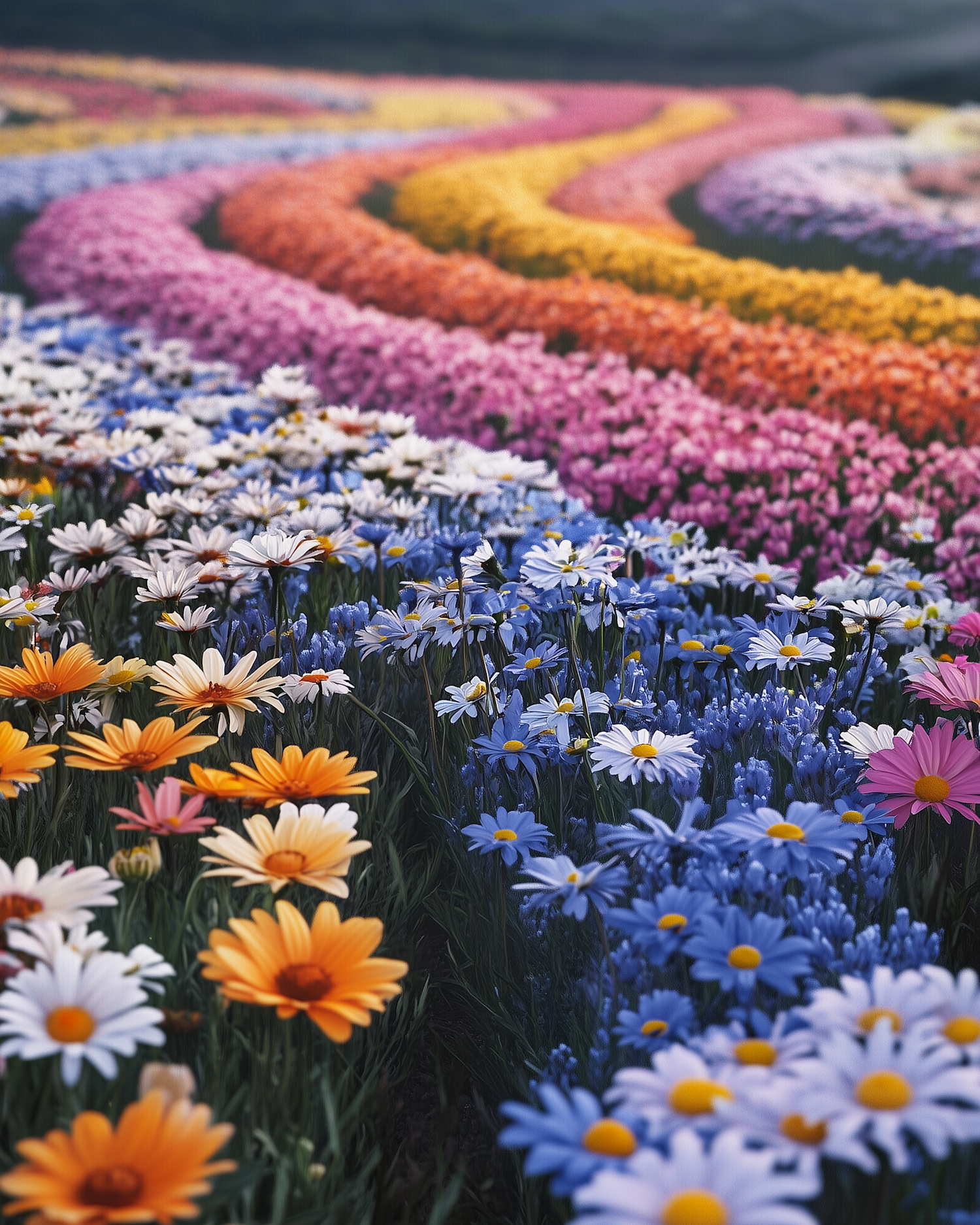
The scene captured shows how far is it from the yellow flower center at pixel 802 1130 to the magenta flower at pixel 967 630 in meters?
1.62

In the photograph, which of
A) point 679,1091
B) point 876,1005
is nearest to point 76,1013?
point 679,1091

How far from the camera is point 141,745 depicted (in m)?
1.49

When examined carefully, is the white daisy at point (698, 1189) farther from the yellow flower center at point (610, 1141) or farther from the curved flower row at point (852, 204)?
the curved flower row at point (852, 204)

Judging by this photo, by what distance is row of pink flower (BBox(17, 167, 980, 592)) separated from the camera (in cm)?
377

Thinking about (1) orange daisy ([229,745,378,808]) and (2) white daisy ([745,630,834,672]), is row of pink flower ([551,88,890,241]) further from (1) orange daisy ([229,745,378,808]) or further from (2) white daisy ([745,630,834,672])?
(1) orange daisy ([229,745,378,808])

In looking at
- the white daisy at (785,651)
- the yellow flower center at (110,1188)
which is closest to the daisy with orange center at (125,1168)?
the yellow flower center at (110,1188)

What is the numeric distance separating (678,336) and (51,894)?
5.20m

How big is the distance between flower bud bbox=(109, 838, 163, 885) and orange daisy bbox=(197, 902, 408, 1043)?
23 cm

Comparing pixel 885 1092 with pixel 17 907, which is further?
pixel 17 907

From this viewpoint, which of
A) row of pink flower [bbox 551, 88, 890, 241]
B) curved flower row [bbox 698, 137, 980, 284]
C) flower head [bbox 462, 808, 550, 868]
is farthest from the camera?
row of pink flower [bbox 551, 88, 890, 241]

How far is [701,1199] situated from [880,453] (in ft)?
13.4

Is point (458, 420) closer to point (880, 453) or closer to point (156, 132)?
point (880, 453)

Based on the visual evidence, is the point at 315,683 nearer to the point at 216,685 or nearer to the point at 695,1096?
the point at 216,685

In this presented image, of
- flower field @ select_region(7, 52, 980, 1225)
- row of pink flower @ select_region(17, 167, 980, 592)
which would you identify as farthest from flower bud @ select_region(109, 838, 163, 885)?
row of pink flower @ select_region(17, 167, 980, 592)
